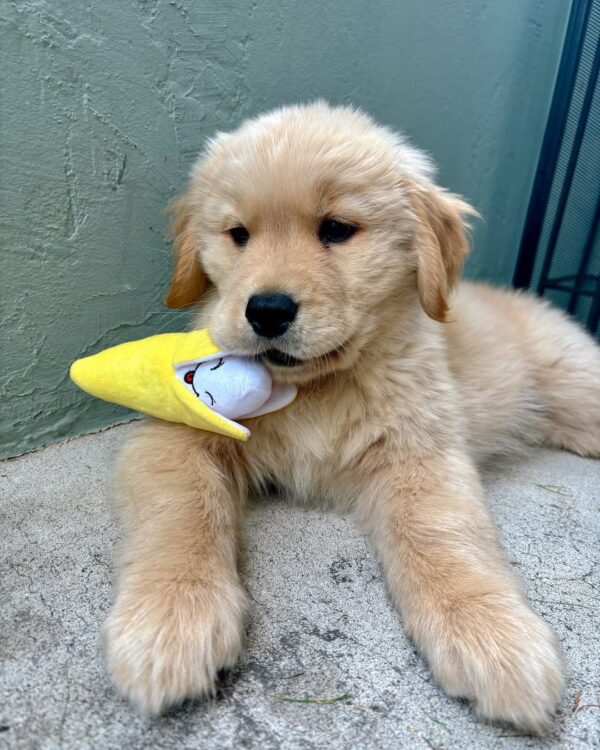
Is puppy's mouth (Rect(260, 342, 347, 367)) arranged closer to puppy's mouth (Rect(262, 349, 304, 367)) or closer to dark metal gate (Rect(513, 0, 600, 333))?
puppy's mouth (Rect(262, 349, 304, 367))

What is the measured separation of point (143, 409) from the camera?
74.2 inches

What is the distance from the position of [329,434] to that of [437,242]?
2.37 ft

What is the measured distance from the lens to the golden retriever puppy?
4.02 feet

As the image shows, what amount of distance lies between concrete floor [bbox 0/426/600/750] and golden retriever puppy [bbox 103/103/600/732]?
6cm

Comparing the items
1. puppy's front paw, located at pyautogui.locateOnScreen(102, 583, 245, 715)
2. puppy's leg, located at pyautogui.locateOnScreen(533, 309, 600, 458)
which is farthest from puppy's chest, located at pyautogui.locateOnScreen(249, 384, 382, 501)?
puppy's leg, located at pyautogui.locateOnScreen(533, 309, 600, 458)

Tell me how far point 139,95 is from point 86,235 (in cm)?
58

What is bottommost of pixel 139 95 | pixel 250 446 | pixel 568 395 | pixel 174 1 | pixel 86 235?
pixel 568 395

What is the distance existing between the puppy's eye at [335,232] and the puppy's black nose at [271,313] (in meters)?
0.33

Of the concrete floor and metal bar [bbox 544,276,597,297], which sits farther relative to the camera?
metal bar [bbox 544,276,597,297]

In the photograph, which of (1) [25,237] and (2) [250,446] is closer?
(2) [250,446]

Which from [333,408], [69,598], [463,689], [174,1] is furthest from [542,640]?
[174,1]

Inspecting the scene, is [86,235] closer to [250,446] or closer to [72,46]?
[72,46]

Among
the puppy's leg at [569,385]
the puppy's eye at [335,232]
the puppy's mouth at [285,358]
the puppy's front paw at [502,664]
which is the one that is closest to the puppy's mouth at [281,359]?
the puppy's mouth at [285,358]

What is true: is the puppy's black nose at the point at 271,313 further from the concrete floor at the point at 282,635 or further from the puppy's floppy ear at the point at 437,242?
the concrete floor at the point at 282,635
